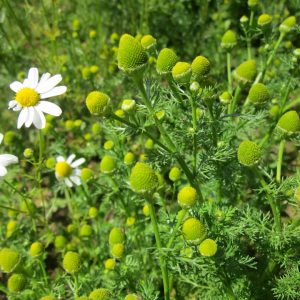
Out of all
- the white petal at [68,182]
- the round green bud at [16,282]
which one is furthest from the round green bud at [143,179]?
the white petal at [68,182]

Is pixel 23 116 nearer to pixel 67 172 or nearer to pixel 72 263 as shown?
pixel 67 172

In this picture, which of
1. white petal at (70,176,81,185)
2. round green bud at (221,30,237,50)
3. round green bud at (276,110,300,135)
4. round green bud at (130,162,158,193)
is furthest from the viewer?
white petal at (70,176,81,185)

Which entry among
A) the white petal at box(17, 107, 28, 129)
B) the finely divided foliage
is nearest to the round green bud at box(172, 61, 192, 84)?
the finely divided foliage

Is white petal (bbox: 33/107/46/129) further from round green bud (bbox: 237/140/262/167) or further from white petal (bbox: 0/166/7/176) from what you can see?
round green bud (bbox: 237/140/262/167)

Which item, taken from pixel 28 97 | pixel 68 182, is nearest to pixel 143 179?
pixel 28 97

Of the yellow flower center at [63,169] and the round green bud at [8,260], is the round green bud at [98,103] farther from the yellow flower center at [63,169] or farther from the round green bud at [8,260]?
the yellow flower center at [63,169]

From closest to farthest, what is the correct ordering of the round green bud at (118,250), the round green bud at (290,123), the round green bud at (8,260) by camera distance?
1. the round green bud at (290,123)
2. the round green bud at (8,260)
3. the round green bud at (118,250)
